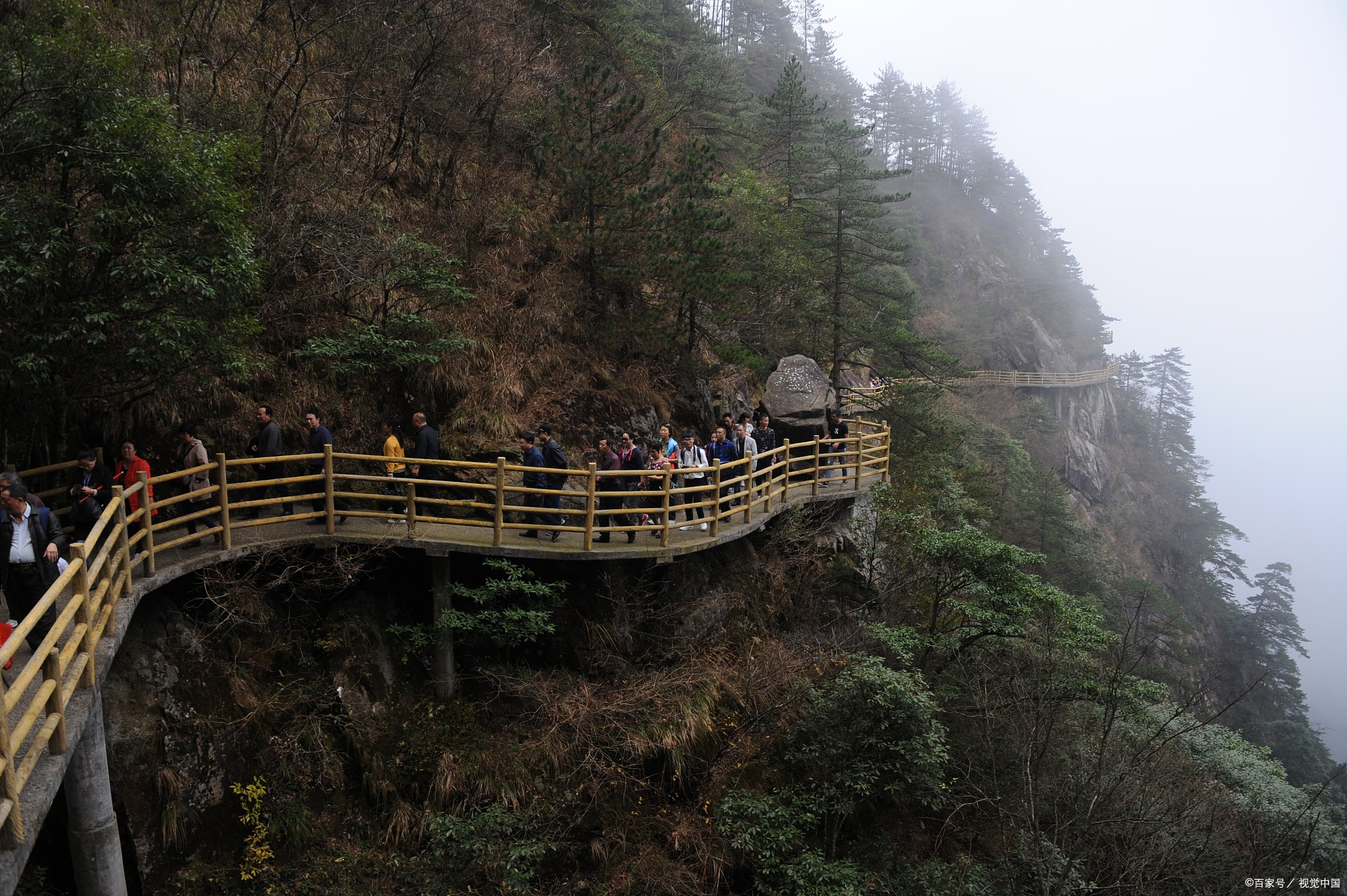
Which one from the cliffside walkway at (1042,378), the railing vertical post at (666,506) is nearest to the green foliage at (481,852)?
→ the railing vertical post at (666,506)

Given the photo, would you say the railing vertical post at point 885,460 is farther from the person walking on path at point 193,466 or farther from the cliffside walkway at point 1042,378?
the cliffside walkway at point 1042,378

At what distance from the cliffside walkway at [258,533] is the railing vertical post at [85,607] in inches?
0.5

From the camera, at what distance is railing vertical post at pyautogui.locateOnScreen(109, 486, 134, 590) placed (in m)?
7.25

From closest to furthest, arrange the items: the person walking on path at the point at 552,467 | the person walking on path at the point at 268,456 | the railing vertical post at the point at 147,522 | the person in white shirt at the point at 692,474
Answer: the railing vertical post at the point at 147,522 < the person walking on path at the point at 268,456 < the person walking on path at the point at 552,467 < the person in white shirt at the point at 692,474

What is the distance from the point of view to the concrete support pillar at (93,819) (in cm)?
656

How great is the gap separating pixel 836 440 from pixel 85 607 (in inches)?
502

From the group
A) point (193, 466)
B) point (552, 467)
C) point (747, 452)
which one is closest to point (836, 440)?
point (747, 452)

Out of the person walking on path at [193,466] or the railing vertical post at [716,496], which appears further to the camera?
the railing vertical post at [716,496]

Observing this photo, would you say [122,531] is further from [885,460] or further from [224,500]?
[885,460]

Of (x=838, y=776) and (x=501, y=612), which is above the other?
(x=501, y=612)

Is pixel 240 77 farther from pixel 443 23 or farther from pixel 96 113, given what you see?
Answer: pixel 96 113

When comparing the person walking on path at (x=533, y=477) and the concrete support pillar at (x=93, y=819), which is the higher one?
the person walking on path at (x=533, y=477)

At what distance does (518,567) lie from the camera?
418 inches

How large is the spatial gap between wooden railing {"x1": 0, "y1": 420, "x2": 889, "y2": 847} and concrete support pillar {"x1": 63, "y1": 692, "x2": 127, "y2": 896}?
0.97 m
